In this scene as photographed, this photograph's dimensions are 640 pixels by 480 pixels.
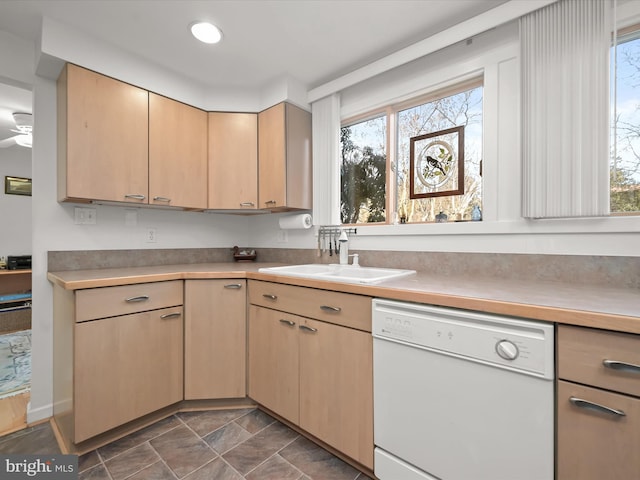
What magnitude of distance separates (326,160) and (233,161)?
77 centimetres

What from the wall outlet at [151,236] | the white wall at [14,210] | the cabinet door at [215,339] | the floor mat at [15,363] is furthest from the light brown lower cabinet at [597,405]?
the white wall at [14,210]

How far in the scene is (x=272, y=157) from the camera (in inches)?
93.0

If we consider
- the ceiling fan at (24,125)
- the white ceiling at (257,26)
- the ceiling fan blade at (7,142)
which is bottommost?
the ceiling fan at (24,125)

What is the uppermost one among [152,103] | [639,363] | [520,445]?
[152,103]

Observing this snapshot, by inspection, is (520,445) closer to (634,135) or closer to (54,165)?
(634,135)

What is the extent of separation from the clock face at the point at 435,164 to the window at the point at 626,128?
0.74 metres

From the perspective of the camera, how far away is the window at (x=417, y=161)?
1.82m

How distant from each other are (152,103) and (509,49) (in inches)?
88.7

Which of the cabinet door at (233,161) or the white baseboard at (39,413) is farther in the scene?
the cabinet door at (233,161)

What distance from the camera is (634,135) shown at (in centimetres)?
136

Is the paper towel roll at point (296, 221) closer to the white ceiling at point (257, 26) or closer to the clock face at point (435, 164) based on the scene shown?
the clock face at point (435, 164)

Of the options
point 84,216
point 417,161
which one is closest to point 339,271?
point 417,161

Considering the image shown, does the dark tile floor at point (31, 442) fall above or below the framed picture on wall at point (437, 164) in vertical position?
below

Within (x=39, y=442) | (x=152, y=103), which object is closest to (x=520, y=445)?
(x=39, y=442)
